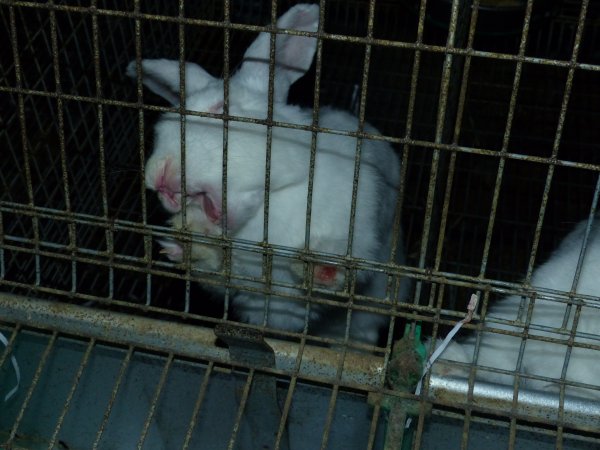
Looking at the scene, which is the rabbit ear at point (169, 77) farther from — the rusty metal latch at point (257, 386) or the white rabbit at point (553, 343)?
the white rabbit at point (553, 343)

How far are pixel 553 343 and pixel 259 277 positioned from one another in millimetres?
560

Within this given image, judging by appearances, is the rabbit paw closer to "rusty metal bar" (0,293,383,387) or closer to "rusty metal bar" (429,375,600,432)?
"rusty metal bar" (0,293,383,387)

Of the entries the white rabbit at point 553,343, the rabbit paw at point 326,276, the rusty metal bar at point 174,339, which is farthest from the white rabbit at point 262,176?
the white rabbit at point 553,343

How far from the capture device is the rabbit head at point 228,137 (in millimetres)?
1517

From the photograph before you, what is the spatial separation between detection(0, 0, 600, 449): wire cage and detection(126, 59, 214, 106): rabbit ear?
2.2 inches

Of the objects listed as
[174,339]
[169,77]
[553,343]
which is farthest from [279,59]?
[553,343]

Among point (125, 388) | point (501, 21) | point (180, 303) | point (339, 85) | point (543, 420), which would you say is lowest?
point (180, 303)

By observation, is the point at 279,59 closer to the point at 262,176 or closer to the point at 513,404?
the point at 262,176

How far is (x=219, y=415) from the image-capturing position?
1531mm

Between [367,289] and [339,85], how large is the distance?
114 centimetres

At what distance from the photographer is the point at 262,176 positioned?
5.07 ft

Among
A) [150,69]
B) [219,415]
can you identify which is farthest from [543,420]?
[150,69]

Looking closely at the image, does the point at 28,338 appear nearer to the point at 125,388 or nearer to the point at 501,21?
the point at 125,388

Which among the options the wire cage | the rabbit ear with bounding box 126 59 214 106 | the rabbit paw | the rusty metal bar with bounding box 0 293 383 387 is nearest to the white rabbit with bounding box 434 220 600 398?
the wire cage
